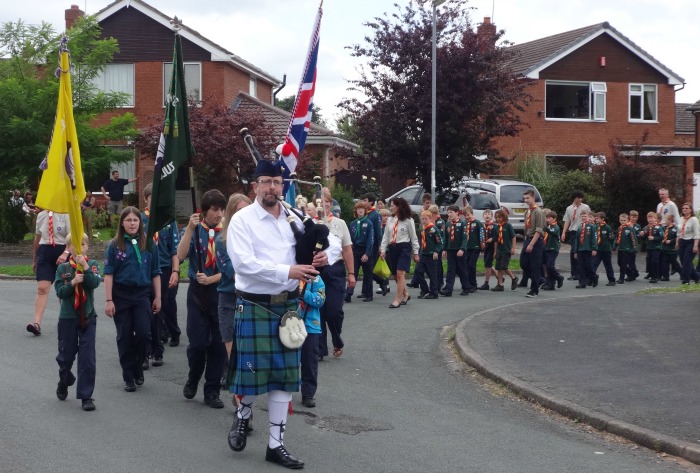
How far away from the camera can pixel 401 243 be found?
666 inches

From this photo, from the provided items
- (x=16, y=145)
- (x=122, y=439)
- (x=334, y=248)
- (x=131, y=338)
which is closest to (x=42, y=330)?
(x=131, y=338)

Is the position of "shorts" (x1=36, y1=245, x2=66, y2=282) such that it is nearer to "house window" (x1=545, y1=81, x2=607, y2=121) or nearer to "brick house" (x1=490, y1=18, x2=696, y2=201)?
"brick house" (x1=490, y1=18, x2=696, y2=201)

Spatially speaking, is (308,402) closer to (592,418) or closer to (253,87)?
(592,418)

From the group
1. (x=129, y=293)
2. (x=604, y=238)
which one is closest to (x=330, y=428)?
(x=129, y=293)

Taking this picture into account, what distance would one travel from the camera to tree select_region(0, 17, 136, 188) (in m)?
24.8

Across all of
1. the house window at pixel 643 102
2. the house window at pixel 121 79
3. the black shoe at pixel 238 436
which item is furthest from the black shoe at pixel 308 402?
the house window at pixel 643 102

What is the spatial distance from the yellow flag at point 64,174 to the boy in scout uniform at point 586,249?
14.6 m

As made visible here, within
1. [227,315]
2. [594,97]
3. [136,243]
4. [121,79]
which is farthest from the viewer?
[594,97]

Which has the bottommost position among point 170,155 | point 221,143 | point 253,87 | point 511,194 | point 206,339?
point 206,339

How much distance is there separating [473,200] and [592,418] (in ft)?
71.1

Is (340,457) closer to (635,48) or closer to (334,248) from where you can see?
(334,248)

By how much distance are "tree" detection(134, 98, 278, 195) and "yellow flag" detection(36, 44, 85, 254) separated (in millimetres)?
18023

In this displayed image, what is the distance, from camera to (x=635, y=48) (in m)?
41.0

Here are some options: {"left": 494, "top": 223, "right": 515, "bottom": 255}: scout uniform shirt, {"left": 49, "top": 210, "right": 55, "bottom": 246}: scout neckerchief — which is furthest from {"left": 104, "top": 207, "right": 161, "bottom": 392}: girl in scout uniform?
{"left": 494, "top": 223, "right": 515, "bottom": 255}: scout uniform shirt
